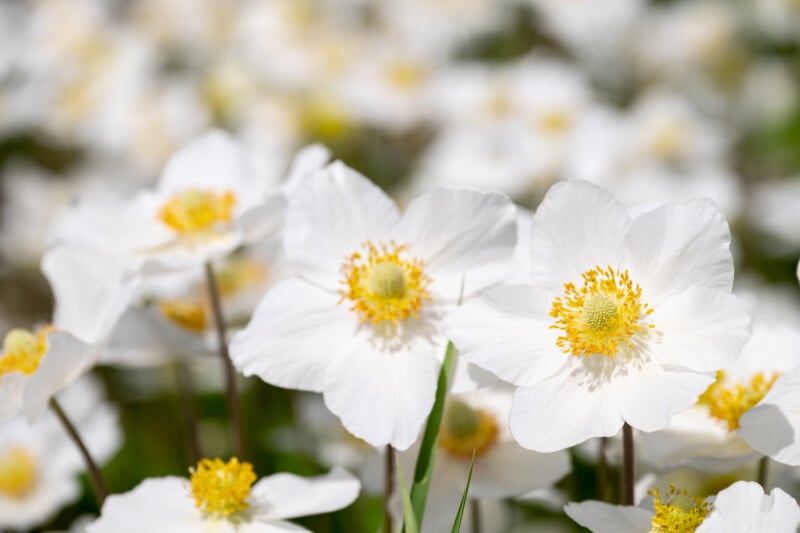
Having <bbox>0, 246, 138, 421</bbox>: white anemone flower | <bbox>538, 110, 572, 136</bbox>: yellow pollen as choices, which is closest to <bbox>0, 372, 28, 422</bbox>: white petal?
<bbox>0, 246, 138, 421</bbox>: white anemone flower

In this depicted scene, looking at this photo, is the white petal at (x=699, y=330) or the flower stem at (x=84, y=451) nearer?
the white petal at (x=699, y=330)

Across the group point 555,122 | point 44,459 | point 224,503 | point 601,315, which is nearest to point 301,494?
point 224,503

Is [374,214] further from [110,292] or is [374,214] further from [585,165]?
[585,165]

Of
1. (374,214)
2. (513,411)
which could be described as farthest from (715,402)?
(374,214)

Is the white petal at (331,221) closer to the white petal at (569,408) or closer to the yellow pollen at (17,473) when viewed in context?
the white petal at (569,408)

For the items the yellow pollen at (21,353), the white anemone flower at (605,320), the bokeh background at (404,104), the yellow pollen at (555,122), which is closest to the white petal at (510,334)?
the white anemone flower at (605,320)

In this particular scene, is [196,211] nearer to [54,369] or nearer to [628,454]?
[54,369]
